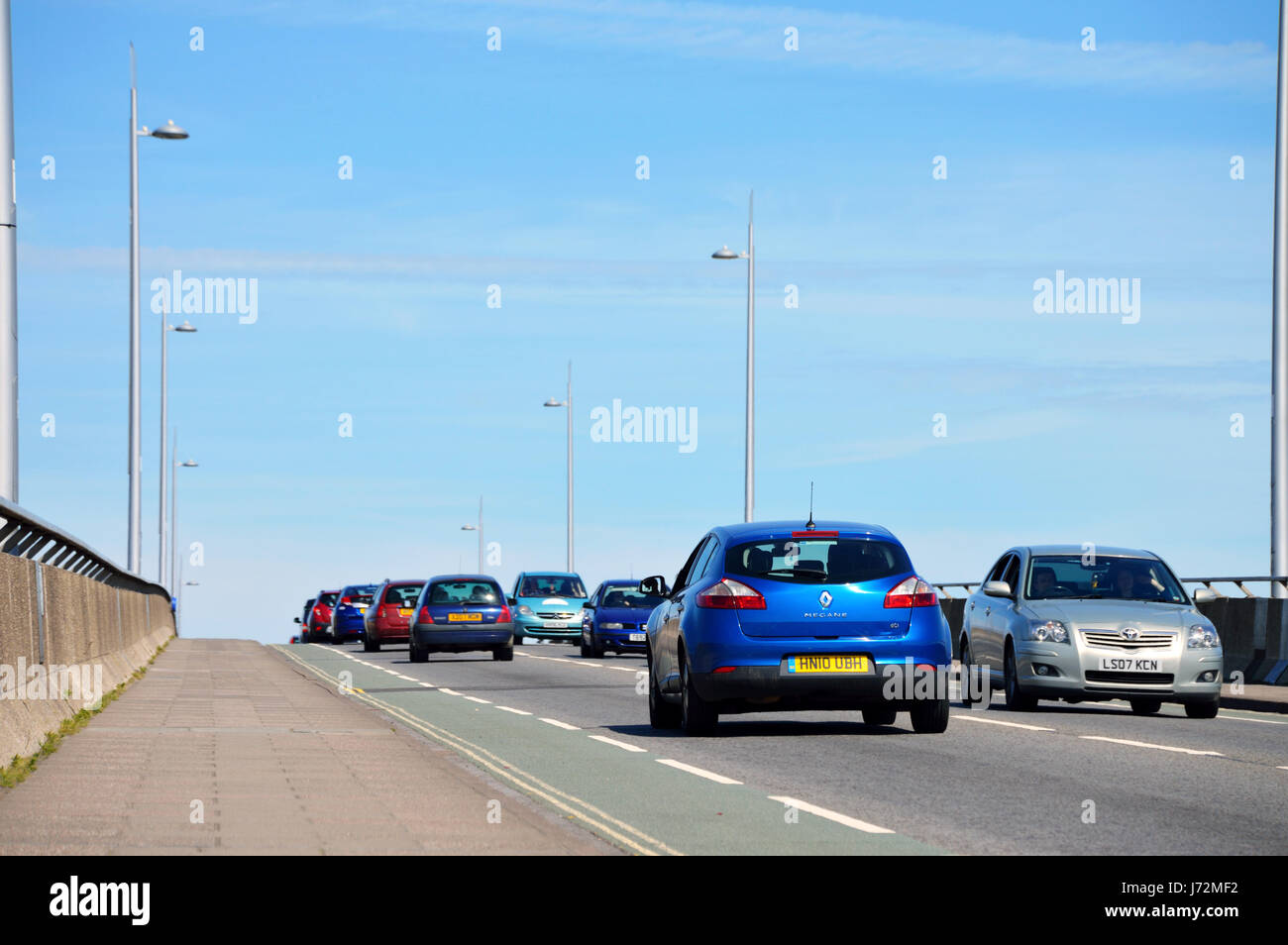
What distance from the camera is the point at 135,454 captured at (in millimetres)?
39531

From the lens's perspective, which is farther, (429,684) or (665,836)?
(429,684)

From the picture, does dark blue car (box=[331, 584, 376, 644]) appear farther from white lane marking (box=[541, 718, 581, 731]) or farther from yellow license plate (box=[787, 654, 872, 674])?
yellow license plate (box=[787, 654, 872, 674])

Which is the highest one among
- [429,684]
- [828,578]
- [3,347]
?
[3,347]

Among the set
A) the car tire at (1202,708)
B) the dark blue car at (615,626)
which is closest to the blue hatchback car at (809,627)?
the car tire at (1202,708)

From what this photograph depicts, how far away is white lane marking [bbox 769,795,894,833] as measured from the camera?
10391mm

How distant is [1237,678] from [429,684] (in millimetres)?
10605

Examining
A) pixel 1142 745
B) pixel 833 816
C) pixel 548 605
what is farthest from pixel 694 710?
pixel 548 605

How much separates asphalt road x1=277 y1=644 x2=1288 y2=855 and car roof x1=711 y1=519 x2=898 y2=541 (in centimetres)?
170

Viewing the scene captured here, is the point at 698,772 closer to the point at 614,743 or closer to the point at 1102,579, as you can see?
the point at 614,743

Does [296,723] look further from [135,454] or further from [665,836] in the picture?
[135,454]

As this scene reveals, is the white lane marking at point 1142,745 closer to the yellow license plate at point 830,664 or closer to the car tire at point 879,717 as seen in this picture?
the car tire at point 879,717
